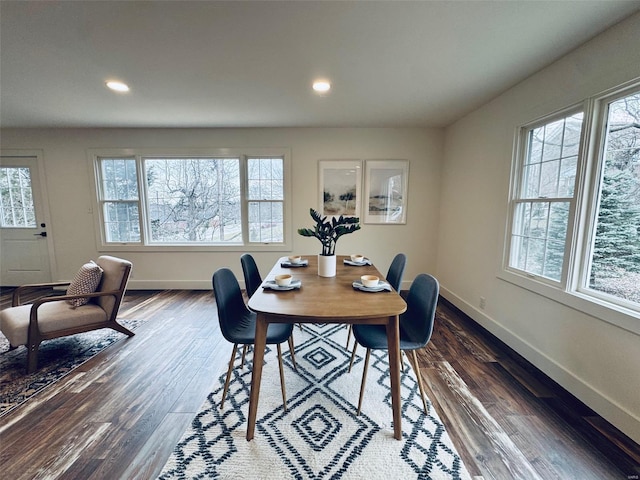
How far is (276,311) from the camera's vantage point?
1360mm

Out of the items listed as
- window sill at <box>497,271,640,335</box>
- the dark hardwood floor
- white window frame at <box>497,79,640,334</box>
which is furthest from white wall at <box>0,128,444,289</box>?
white window frame at <box>497,79,640,334</box>

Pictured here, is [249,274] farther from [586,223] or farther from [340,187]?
[586,223]

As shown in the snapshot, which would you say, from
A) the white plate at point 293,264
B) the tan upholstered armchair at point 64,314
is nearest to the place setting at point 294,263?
the white plate at point 293,264

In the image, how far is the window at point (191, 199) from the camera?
4.01 metres

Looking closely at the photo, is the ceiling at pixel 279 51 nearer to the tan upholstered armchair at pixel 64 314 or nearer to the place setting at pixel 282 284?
the place setting at pixel 282 284

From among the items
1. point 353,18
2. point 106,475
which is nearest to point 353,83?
point 353,18

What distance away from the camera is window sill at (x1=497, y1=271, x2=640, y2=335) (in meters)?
1.50

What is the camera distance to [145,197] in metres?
4.07

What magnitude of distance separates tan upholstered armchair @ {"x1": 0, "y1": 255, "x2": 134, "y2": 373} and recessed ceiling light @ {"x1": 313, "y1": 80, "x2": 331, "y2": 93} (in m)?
2.45

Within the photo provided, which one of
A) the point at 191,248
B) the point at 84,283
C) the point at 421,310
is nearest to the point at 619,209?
Result: the point at 421,310

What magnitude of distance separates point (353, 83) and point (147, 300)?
3.82 m

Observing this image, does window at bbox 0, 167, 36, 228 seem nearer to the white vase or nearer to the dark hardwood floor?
the dark hardwood floor

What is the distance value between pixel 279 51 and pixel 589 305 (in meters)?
2.80

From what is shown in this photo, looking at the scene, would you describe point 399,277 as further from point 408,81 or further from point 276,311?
point 408,81
